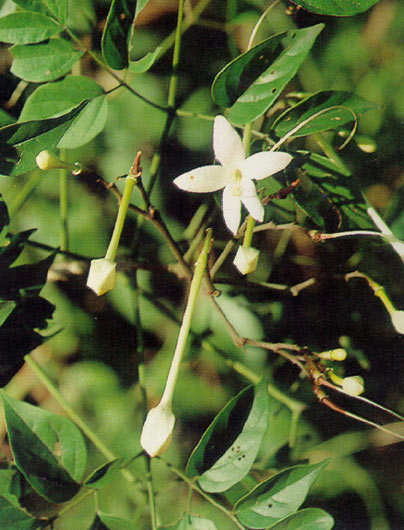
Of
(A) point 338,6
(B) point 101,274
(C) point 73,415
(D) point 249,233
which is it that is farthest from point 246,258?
(C) point 73,415

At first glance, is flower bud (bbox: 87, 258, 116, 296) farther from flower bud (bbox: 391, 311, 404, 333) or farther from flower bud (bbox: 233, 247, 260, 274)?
flower bud (bbox: 391, 311, 404, 333)

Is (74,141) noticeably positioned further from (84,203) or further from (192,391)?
(192,391)

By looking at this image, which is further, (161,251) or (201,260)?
(161,251)

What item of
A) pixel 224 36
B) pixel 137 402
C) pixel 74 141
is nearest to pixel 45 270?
pixel 74 141

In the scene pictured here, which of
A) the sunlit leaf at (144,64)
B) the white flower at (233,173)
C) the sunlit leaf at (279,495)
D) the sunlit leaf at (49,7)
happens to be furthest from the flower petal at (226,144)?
the sunlit leaf at (279,495)

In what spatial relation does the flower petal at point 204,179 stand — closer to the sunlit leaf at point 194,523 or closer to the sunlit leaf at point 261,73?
the sunlit leaf at point 261,73
